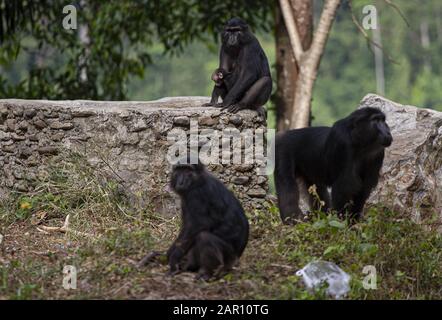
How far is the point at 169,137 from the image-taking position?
1070cm

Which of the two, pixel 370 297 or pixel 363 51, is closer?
pixel 370 297

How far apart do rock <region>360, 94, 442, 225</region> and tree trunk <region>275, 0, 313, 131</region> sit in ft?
14.9

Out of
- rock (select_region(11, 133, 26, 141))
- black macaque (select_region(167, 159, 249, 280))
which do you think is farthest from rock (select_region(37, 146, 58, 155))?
black macaque (select_region(167, 159, 249, 280))

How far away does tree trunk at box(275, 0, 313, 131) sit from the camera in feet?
51.1

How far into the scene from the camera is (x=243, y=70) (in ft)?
36.0

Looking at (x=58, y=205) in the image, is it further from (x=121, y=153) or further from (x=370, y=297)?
(x=370, y=297)

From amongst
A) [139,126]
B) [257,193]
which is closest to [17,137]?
[139,126]

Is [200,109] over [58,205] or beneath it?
over

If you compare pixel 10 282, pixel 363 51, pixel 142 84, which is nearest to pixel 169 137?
pixel 10 282

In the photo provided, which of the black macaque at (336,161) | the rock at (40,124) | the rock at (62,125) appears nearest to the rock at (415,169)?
the black macaque at (336,161)

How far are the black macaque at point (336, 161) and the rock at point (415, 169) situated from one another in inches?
30.5

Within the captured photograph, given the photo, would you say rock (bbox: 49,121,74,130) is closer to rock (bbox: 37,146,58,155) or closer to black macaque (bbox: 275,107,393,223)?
rock (bbox: 37,146,58,155)

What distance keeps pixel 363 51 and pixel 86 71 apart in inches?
1737

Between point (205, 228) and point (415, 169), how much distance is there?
12.6 feet
